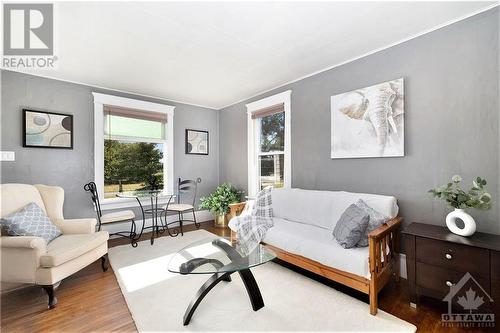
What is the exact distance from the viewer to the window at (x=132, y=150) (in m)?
3.79

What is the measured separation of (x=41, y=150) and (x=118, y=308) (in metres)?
2.67

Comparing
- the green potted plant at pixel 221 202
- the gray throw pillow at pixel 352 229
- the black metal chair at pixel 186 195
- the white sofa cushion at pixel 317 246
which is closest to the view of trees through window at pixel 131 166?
the black metal chair at pixel 186 195

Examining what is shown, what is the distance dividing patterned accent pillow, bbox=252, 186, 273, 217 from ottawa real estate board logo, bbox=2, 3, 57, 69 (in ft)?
9.62

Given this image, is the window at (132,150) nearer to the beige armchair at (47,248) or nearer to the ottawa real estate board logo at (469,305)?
the beige armchair at (47,248)

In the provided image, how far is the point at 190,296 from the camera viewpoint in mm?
2092

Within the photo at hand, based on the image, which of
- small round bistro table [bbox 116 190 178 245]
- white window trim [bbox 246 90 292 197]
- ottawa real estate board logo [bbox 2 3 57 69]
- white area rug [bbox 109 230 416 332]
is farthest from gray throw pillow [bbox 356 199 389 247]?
ottawa real estate board logo [bbox 2 3 57 69]

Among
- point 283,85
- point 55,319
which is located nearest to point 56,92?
point 55,319

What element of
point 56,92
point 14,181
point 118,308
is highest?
point 56,92

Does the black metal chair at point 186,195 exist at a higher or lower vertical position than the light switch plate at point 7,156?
lower

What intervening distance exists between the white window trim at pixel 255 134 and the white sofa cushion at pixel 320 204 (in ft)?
1.59

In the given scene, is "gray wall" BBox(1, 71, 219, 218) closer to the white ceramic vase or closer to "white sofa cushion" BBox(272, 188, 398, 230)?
"white sofa cushion" BBox(272, 188, 398, 230)

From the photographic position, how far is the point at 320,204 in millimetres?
2752

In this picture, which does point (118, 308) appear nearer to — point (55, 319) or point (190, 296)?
point (55, 319)

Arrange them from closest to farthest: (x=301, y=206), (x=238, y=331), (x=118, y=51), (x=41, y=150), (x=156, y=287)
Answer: (x=238, y=331)
(x=156, y=287)
(x=118, y=51)
(x=301, y=206)
(x=41, y=150)
